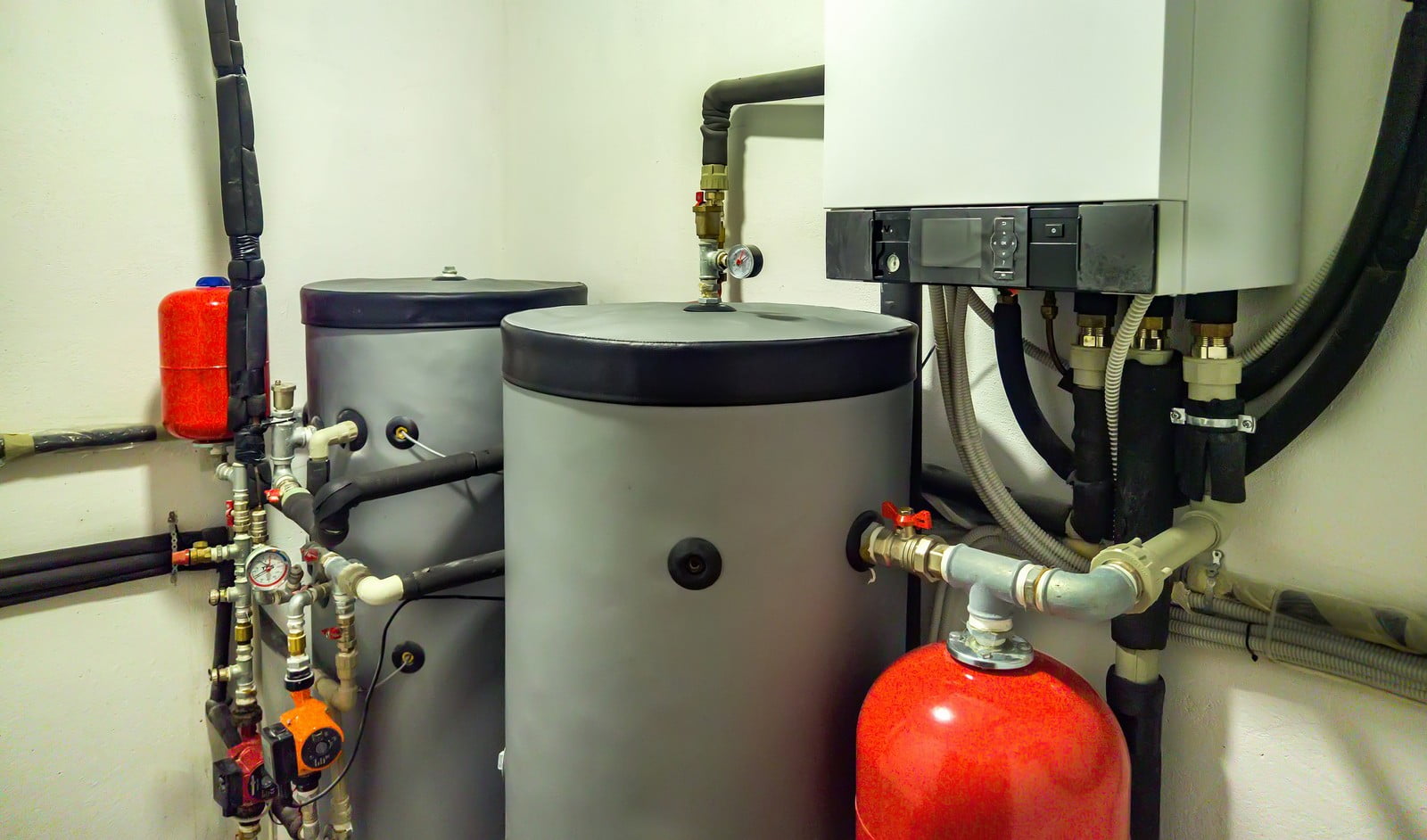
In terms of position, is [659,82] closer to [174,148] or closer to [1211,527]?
[174,148]

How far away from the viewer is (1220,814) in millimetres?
834

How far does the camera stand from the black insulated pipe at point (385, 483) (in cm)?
102

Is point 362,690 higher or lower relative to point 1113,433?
lower

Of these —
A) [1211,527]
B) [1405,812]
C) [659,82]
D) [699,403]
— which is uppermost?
[659,82]

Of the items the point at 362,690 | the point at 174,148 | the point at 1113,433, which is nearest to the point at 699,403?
the point at 1113,433

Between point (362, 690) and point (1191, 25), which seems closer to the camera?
point (1191, 25)

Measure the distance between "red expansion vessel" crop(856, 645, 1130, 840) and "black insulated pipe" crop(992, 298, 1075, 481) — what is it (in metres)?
0.24

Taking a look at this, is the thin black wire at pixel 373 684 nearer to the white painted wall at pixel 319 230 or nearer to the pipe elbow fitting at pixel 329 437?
the pipe elbow fitting at pixel 329 437

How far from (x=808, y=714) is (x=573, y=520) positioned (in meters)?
0.26

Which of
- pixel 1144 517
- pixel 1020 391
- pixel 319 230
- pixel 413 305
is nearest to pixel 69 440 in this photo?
pixel 319 230

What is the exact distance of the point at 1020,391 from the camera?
879mm

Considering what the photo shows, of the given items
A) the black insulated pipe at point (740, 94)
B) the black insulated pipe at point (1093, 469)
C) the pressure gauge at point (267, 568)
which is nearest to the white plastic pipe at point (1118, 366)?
the black insulated pipe at point (1093, 469)

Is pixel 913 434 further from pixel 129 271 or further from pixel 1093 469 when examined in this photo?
pixel 129 271

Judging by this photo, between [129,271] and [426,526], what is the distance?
62cm
